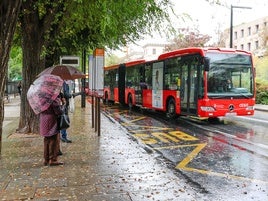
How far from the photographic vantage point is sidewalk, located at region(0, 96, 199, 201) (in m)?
5.50

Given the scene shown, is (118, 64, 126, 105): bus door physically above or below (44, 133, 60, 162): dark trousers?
above

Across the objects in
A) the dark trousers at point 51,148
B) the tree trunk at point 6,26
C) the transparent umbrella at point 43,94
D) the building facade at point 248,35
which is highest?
the building facade at point 248,35

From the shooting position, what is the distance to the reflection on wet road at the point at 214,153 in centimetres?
604

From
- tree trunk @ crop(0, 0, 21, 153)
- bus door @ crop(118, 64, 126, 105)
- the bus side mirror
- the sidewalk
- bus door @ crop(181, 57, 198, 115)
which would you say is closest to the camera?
tree trunk @ crop(0, 0, 21, 153)

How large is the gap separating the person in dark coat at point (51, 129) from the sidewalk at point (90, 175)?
249 millimetres

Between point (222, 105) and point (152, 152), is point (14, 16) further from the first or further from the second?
point (222, 105)

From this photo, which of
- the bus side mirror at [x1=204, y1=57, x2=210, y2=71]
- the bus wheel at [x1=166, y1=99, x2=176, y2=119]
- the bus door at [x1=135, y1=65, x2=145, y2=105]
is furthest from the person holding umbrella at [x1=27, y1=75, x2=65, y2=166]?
the bus door at [x1=135, y1=65, x2=145, y2=105]

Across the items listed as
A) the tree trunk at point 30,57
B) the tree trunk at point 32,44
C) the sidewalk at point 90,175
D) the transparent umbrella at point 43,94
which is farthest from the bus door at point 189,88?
the transparent umbrella at point 43,94

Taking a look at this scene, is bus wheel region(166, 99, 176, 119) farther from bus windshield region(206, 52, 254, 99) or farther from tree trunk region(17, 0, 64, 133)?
tree trunk region(17, 0, 64, 133)

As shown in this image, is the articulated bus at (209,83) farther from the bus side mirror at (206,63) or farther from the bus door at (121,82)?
the bus door at (121,82)

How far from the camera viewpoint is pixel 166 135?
11711 millimetres

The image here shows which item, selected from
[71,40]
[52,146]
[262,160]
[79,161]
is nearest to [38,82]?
[52,146]

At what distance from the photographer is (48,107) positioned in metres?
7.10

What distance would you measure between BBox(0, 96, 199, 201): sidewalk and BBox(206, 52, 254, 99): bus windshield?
5165mm
